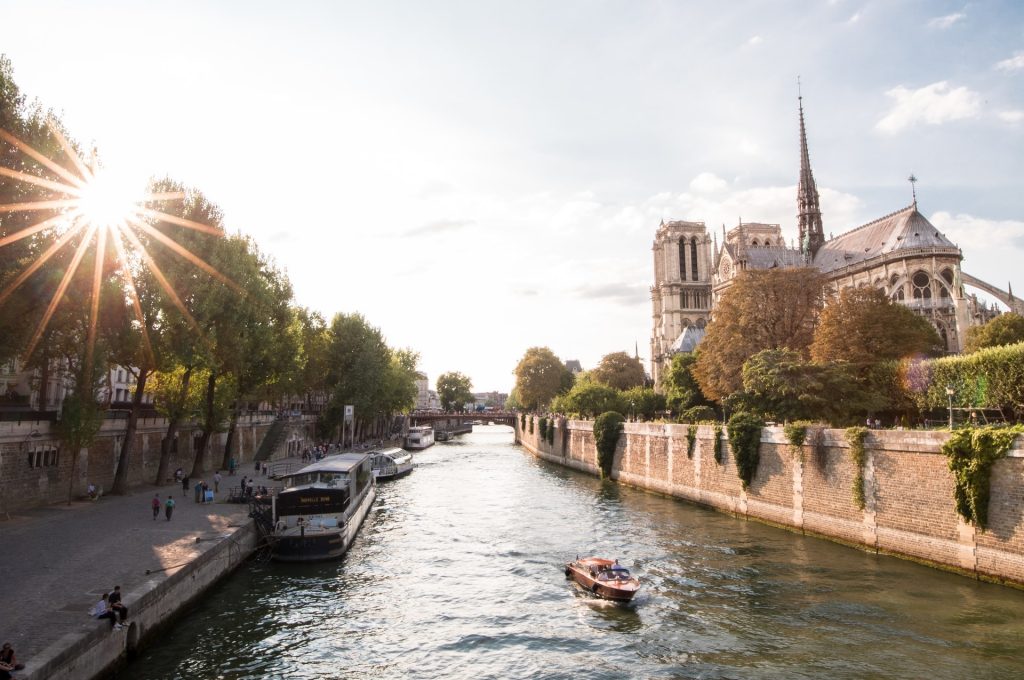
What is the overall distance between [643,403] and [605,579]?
191 ft

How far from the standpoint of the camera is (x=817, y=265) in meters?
101

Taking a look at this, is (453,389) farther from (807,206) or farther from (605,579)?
(605,579)

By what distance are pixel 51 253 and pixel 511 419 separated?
117m

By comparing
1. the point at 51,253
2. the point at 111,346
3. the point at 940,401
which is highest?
the point at 51,253

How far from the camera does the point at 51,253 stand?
990 inches

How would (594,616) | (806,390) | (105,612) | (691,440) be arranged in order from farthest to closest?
(691,440) → (806,390) → (594,616) → (105,612)

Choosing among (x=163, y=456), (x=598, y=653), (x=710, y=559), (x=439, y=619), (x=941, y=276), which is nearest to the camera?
(x=598, y=653)

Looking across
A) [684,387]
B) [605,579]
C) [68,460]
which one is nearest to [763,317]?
[684,387]

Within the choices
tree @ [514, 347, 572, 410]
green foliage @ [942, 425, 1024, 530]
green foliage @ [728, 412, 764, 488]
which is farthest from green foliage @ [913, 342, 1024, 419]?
tree @ [514, 347, 572, 410]

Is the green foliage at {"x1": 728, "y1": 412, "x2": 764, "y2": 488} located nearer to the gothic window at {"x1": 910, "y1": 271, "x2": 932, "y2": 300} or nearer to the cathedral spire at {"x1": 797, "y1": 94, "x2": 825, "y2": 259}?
the gothic window at {"x1": 910, "y1": 271, "x2": 932, "y2": 300}

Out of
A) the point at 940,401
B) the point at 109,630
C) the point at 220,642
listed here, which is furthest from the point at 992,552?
the point at 109,630

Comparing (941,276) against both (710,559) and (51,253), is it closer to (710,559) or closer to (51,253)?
(710,559)

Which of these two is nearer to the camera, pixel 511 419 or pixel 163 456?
pixel 163 456

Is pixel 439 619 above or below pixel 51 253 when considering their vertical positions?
below
